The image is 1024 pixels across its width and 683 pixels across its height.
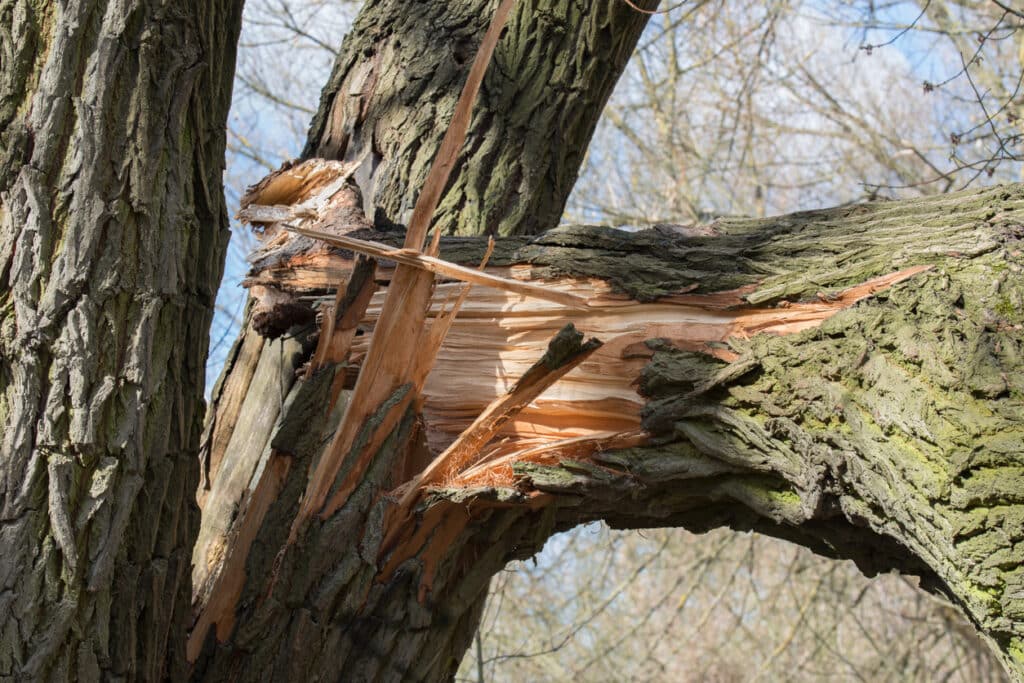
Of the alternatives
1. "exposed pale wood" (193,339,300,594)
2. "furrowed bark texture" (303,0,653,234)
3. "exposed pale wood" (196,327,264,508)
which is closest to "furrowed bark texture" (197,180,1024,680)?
"exposed pale wood" (193,339,300,594)

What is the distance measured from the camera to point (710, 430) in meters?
1.92

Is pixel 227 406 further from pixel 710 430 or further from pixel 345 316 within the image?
pixel 710 430

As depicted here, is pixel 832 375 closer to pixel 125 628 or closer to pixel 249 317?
pixel 125 628

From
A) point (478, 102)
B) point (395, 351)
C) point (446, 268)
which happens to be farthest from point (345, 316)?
point (478, 102)

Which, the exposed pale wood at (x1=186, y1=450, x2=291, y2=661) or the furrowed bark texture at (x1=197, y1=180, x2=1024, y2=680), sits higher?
the furrowed bark texture at (x1=197, y1=180, x2=1024, y2=680)

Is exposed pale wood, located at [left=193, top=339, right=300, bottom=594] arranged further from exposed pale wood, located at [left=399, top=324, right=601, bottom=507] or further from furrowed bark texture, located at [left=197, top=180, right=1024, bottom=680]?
exposed pale wood, located at [left=399, top=324, right=601, bottom=507]

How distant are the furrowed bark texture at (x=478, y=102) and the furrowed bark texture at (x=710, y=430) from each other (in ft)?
1.45

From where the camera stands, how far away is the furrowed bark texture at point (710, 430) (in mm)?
1646

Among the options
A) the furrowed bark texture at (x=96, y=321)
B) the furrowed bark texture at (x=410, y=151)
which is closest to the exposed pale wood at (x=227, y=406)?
the furrowed bark texture at (x=410, y=151)

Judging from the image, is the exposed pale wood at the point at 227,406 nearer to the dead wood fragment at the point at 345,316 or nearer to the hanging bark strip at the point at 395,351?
the dead wood fragment at the point at 345,316

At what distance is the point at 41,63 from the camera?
1653 mm

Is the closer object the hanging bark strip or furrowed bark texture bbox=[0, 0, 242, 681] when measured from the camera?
furrowed bark texture bbox=[0, 0, 242, 681]

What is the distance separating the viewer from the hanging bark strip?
195 cm

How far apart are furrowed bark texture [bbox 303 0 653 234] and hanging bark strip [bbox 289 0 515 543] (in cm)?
59
